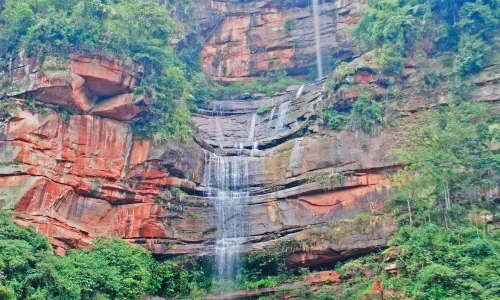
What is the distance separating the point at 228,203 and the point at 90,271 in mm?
7527

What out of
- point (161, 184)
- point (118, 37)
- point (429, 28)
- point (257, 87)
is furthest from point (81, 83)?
point (429, 28)

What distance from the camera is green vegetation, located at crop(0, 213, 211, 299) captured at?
17.8 meters

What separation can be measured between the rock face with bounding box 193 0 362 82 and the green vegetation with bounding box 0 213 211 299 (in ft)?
50.7

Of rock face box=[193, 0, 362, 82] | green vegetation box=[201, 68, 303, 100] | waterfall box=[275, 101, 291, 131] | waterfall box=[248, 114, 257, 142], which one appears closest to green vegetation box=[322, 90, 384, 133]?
waterfall box=[275, 101, 291, 131]

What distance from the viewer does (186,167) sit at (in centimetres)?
2598

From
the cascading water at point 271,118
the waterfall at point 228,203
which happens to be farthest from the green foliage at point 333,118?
the cascading water at point 271,118

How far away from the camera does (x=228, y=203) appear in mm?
26125

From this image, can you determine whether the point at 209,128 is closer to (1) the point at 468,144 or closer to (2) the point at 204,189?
(2) the point at 204,189

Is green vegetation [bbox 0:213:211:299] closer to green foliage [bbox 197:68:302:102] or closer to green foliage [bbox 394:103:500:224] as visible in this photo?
green foliage [bbox 394:103:500:224]

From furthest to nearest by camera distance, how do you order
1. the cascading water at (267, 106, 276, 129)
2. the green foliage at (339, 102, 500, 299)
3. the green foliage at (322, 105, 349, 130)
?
1. the cascading water at (267, 106, 276, 129)
2. the green foliage at (322, 105, 349, 130)
3. the green foliage at (339, 102, 500, 299)

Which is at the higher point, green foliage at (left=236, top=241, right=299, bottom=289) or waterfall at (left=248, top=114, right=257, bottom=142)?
waterfall at (left=248, top=114, right=257, bottom=142)

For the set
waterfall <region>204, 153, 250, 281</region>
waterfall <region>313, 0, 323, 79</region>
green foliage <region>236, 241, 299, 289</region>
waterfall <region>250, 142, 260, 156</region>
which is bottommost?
green foliage <region>236, 241, 299, 289</region>

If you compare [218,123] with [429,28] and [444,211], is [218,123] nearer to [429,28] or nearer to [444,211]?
Result: [429,28]

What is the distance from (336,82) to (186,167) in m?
7.96
